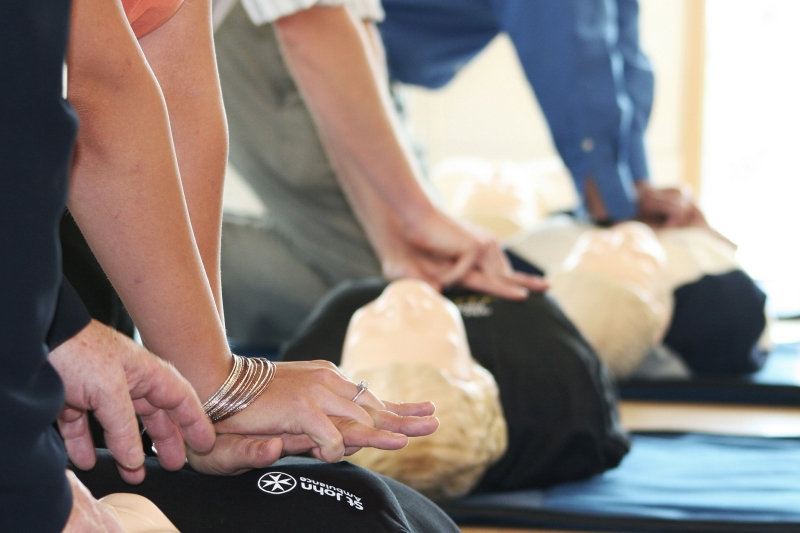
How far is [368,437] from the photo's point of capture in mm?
714

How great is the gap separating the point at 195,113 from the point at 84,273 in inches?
7.7

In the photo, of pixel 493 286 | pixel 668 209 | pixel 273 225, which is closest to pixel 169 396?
pixel 493 286

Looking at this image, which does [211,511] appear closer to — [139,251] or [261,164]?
[139,251]

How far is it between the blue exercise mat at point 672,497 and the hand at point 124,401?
25.1 inches

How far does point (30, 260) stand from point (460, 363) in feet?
2.79

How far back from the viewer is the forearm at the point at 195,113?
0.86m

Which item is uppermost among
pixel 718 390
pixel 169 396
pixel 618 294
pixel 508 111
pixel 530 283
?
pixel 169 396

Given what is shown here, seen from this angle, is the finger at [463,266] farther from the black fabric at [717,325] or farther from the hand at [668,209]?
the hand at [668,209]

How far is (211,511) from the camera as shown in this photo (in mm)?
683

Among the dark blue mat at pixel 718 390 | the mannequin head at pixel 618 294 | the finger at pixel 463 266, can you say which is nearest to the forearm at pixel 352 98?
the finger at pixel 463 266

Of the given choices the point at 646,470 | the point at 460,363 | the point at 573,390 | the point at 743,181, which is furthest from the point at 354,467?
the point at 743,181

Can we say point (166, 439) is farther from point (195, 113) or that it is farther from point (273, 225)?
point (273, 225)

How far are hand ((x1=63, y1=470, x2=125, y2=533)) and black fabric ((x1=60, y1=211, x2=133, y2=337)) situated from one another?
1.19 ft

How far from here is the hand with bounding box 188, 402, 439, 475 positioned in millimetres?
713
